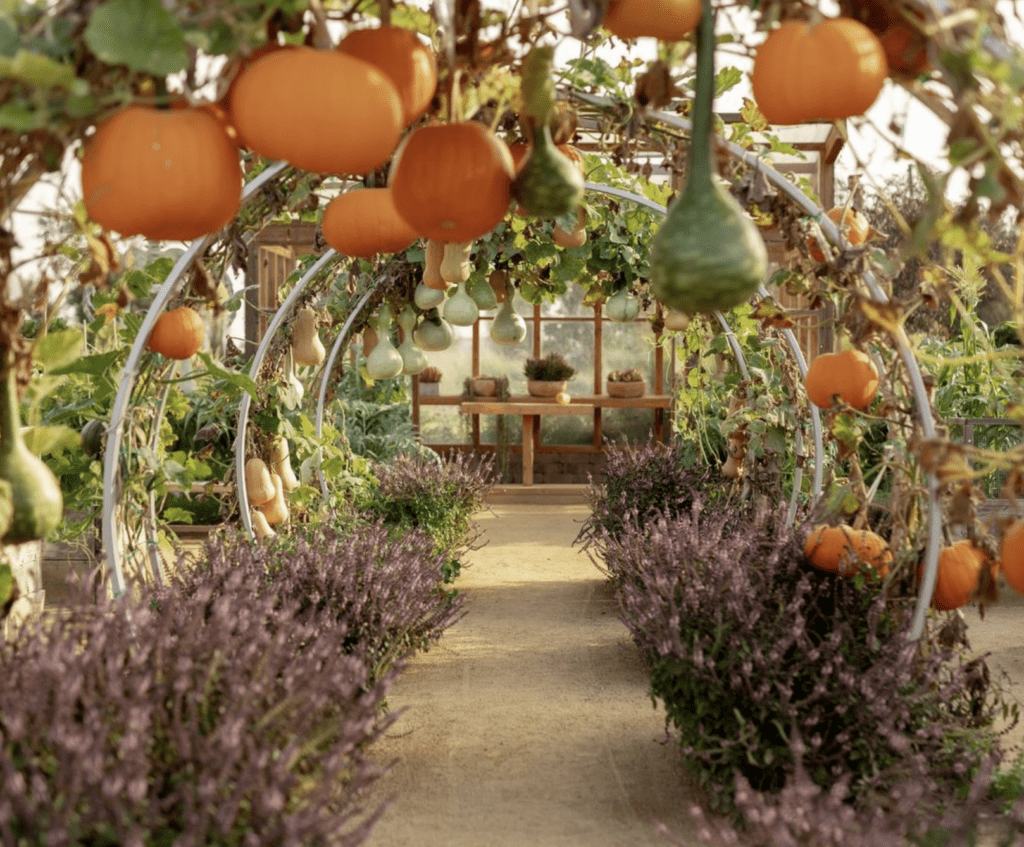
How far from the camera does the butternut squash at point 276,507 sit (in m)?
4.96

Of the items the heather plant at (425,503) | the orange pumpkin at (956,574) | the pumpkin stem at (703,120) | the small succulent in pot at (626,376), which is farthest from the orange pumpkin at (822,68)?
the small succulent in pot at (626,376)

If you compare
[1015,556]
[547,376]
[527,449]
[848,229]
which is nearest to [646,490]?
[848,229]

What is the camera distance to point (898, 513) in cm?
277

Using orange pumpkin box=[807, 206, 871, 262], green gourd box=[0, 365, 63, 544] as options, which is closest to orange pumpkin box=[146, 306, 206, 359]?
green gourd box=[0, 365, 63, 544]

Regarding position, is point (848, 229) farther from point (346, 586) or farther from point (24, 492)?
point (24, 492)

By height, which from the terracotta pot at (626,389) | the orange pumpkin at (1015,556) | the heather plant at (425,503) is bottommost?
the heather plant at (425,503)

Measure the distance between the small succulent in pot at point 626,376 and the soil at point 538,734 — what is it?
531cm

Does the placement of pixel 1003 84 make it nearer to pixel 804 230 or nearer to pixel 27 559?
pixel 804 230

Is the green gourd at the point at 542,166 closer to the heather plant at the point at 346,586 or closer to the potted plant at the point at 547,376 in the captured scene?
the heather plant at the point at 346,586

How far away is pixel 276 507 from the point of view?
4961 mm

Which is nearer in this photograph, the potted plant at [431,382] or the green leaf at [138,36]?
the green leaf at [138,36]

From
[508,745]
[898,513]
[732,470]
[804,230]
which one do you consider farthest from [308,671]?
[732,470]

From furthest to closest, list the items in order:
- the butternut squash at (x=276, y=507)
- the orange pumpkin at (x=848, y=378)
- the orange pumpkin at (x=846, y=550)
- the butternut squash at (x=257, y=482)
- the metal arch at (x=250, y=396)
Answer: the butternut squash at (x=276, y=507) < the butternut squash at (x=257, y=482) < the metal arch at (x=250, y=396) < the orange pumpkin at (x=846, y=550) < the orange pumpkin at (x=848, y=378)

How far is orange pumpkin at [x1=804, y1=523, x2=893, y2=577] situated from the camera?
9.42ft
